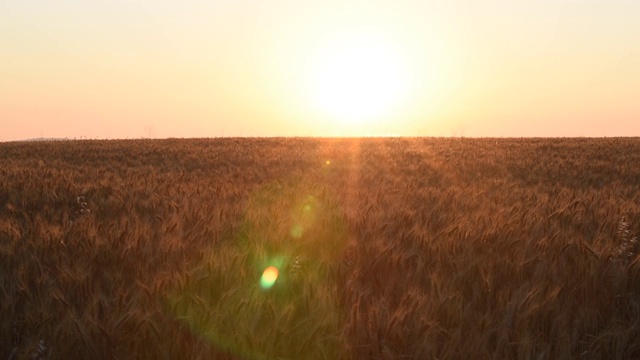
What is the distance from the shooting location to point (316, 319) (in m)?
1.93

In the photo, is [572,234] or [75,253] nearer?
[75,253]

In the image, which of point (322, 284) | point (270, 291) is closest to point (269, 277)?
point (270, 291)

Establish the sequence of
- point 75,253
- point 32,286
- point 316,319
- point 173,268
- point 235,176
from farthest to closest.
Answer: point 235,176 → point 75,253 → point 173,268 → point 32,286 → point 316,319

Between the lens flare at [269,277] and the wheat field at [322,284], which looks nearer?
the wheat field at [322,284]

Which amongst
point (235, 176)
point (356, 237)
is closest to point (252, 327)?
point (356, 237)

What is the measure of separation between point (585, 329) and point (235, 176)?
19.6ft

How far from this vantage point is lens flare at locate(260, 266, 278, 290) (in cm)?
234

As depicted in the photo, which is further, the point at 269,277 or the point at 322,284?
the point at 269,277

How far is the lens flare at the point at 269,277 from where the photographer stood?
234 cm

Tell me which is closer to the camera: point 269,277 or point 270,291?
point 270,291

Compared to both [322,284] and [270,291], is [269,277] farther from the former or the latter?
[322,284]

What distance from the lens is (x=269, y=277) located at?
2.43 m

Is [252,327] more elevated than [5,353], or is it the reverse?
[252,327]

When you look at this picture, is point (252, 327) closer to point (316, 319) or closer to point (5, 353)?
point (316, 319)
